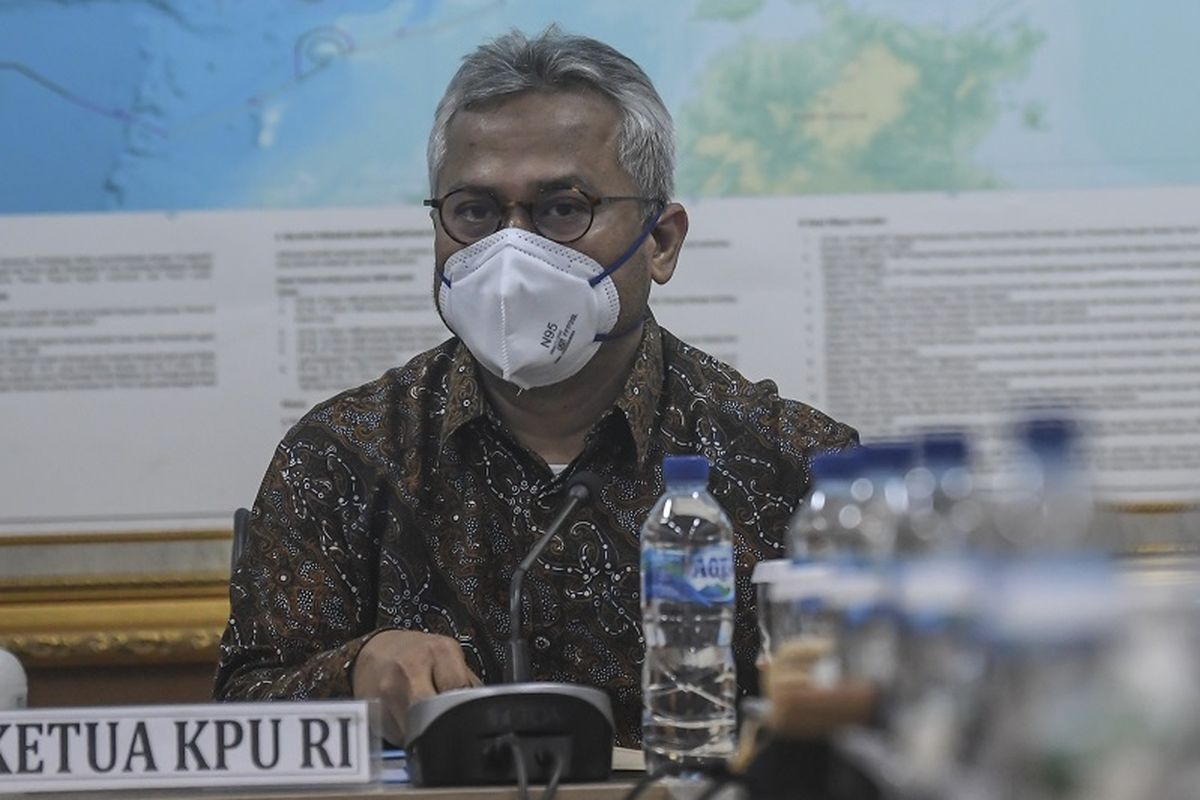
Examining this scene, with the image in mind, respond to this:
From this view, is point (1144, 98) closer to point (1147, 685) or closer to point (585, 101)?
point (585, 101)

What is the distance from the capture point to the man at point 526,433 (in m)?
1.97

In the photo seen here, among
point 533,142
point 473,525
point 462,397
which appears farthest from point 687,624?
point 533,142

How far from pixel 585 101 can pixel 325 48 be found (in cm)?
73

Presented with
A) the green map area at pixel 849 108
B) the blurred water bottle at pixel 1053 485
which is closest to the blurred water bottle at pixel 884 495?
the blurred water bottle at pixel 1053 485

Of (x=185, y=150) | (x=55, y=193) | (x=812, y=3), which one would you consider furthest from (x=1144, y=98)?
(x=55, y=193)

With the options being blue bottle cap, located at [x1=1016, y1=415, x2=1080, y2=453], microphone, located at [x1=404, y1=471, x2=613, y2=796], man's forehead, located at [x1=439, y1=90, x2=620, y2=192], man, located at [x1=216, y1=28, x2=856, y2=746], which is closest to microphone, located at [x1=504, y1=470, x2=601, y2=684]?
microphone, located at [x1=404, y1=471, x2=613, y2=796]

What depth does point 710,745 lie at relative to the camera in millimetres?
1535

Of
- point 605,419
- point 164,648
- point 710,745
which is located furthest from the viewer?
point 164,648

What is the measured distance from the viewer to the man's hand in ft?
5.16

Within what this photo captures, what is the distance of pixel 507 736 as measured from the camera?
4.37 ft

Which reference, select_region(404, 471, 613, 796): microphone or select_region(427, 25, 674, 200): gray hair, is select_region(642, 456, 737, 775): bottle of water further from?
select_region(427, 25, 674, 200): gray hair

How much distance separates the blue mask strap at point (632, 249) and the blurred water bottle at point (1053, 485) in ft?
4.73

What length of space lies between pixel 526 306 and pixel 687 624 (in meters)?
0.49

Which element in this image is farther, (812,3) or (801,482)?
(812,3)
